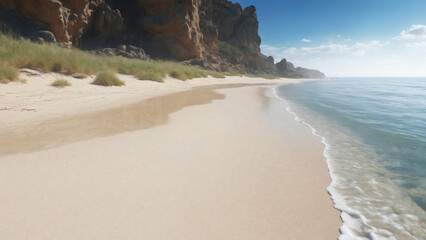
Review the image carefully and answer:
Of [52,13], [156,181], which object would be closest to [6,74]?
[156,181]

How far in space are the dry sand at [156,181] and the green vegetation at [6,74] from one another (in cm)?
180

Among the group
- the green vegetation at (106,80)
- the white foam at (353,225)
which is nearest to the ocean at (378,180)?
the white foam at (353,225)

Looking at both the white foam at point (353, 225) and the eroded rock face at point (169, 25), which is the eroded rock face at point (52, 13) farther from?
the white foam at point (353, 225)

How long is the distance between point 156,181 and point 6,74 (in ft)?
20.5

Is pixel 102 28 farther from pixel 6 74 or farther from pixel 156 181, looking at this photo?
pixel 156 181

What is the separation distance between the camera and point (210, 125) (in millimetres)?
4516

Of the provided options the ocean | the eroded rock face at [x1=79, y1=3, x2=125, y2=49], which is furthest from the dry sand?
the eroded rock face at [x1=79, y1=3, x2=125, y2=49]

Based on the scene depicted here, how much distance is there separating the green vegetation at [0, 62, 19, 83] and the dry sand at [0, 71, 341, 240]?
180cm

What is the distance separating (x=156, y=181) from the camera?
2.12 m

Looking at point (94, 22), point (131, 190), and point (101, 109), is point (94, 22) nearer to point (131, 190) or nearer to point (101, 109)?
point (101, 109)

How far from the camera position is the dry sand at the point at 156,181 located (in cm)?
152

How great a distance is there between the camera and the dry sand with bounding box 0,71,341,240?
4.99ft

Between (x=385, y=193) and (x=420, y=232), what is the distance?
592mm

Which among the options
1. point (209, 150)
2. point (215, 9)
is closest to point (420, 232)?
point (209, 150)
